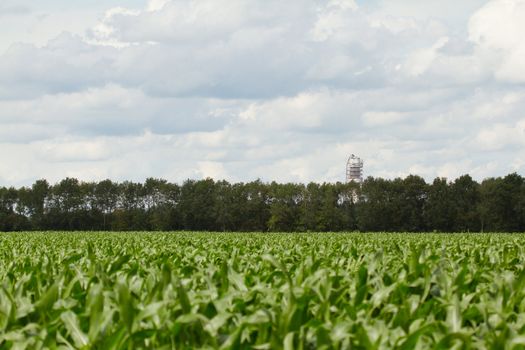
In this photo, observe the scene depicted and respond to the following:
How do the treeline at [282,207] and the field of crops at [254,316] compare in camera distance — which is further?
the treeline at [282,207]

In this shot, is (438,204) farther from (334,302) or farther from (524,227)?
(334,302)

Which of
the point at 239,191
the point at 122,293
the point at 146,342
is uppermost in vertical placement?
the point at 239,191

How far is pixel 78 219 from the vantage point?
113 m

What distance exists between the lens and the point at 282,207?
110 meters

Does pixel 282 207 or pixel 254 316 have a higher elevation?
pixel 282 207

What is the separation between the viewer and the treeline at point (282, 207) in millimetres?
102000

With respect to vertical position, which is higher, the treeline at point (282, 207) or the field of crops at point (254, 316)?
the treeline at point (282, 207)

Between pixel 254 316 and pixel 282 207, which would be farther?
pixel 282 207

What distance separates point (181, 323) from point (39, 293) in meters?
2.50

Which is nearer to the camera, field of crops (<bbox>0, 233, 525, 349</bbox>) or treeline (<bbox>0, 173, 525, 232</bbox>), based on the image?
field of crops (<bbox>0, 233, 525, 349</bbox>)

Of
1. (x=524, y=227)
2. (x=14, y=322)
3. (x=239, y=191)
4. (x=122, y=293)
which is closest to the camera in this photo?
(x=122, y=293)

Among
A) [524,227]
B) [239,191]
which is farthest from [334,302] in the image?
[239,191]

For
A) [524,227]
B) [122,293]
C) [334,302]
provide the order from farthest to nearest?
[524,227] < [334,302] < [122,293]

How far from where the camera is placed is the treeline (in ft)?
335
